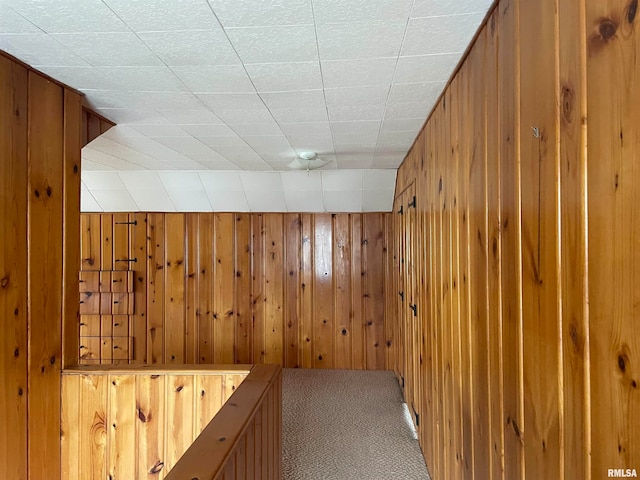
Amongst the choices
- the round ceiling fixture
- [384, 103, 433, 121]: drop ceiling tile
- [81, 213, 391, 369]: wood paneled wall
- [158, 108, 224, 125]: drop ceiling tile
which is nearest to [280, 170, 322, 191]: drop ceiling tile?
the round ceiling fixture

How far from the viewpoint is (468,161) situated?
4.24ft

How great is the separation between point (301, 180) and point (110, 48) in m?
2.29

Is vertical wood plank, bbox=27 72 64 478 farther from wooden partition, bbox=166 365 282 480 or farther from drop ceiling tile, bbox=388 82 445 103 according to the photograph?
drop ceiling tile, bbox=388 82 445 103

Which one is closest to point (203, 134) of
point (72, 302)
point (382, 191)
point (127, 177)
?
point (72, 302)

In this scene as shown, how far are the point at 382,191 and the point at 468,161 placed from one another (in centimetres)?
228

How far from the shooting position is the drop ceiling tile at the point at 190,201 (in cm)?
364

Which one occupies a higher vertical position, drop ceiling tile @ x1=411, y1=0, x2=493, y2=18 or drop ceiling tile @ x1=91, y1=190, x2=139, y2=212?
drop ceiling tile @ x1=411, y1=0, x2=493, y2=18

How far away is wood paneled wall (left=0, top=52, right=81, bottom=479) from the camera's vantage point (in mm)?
1353

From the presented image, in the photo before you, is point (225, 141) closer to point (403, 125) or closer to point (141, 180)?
point (403, 125)

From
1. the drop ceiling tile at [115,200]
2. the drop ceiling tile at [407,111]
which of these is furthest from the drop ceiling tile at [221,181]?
the drop ceiling tile at [407,111]

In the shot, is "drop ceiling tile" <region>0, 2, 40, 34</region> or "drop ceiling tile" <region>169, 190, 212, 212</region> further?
"drop ceiling tile" <region>169, 190, 212, 212</region>

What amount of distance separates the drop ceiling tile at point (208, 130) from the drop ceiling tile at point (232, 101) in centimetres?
29

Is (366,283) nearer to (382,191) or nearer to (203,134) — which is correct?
(382,191)

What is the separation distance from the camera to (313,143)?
250 cm
